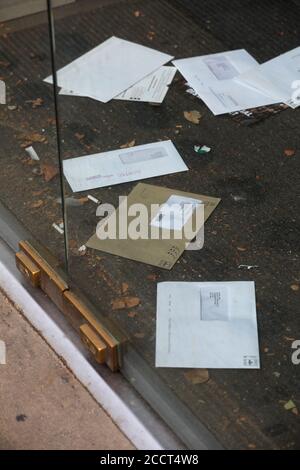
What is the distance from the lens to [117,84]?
2070mm

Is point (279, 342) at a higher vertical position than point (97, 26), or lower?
lower

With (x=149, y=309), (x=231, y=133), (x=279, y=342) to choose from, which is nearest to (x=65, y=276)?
(x=149, y=309)

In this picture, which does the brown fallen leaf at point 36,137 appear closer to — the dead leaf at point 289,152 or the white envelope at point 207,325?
the white envelope at point 207,325

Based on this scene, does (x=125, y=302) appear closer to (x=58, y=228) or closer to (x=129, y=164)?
(x=58, y=228)

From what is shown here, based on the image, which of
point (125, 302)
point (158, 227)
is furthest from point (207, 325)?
point (158, 227)

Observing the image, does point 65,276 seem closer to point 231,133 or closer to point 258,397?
point 258,397

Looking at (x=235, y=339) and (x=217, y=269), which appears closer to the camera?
(x=235, y=339)

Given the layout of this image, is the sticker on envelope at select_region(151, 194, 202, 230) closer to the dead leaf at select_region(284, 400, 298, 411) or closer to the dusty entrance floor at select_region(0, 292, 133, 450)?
the dusty entrance floor at select_region(0, 292, 133, 450)

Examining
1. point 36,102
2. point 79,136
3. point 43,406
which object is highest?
point 36,102

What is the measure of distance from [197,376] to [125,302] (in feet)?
0.67

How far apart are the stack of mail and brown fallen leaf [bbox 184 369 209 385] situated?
74cm

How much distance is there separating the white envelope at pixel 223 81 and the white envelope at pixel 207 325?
0.56 meters

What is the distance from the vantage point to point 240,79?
2127mm

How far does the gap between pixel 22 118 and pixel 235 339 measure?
593mm
